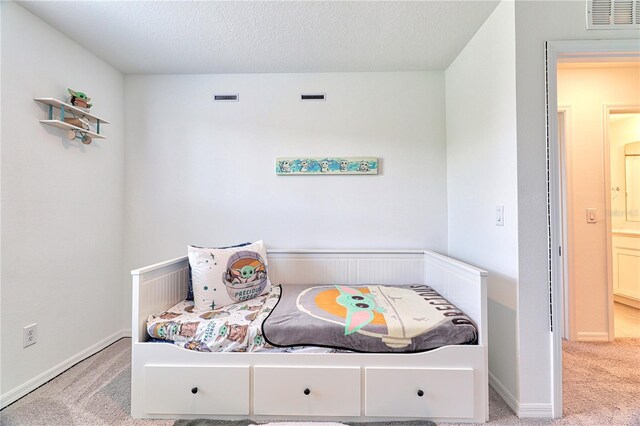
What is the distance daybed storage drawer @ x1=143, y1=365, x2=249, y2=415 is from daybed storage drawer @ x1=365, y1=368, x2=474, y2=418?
0.66 meters

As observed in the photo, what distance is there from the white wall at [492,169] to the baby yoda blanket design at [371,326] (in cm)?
32

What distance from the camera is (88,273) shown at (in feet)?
6.97

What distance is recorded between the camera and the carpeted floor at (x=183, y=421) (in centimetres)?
145

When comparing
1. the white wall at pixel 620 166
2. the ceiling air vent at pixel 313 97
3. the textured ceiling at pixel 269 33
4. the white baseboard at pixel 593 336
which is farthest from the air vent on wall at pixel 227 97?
the white wall at pixel 620 166

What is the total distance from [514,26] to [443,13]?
0.43m

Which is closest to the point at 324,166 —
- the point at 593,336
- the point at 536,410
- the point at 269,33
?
the point at 269,33

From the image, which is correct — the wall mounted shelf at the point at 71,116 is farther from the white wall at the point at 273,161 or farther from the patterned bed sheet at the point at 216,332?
the patterned bed sheet at the point at 216,332

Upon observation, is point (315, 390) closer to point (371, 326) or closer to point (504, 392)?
point (371, 326)

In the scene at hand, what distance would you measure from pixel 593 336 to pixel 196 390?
305 centimetres

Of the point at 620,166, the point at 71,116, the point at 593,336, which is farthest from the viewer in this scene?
the point at 620,166

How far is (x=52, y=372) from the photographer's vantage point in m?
1.82

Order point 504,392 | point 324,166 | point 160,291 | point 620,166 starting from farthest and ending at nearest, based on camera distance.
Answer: point 620,166 → point 324,166 → point 160,291 → point 504,392

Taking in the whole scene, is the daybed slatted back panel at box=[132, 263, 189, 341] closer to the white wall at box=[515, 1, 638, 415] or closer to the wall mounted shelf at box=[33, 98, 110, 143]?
the wall mounted shelf at box=[33, 98, 110, 143]

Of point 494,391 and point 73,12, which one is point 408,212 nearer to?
point 494,391
